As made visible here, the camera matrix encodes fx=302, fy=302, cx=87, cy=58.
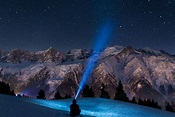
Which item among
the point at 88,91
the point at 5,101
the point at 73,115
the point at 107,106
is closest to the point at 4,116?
the point at 5,101

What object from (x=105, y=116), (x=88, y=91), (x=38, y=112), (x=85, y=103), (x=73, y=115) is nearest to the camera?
(x=38, y=112)

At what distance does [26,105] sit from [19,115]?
298 centimetres

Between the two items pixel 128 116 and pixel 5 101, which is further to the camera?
pixel 128 116

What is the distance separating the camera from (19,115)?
21000mm

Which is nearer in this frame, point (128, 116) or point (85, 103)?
point (128, 116)

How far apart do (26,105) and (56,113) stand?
2463mm

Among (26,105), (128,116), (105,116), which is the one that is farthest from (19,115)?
(128,116)

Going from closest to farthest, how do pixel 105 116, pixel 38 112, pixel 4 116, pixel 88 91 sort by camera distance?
1. pixel 4 116
2. pixel 38 112
3. pixel 105 116
4. pixel 88 91

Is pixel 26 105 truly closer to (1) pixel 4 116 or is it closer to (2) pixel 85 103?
(1) pixel 4 116

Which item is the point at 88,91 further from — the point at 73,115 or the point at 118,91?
the point at 73,115

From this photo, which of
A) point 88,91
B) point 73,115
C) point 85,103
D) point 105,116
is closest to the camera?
point 73,115

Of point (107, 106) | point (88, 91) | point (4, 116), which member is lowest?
point (4, 116)

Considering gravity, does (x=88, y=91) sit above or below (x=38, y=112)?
above

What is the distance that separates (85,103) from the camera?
3947cm
